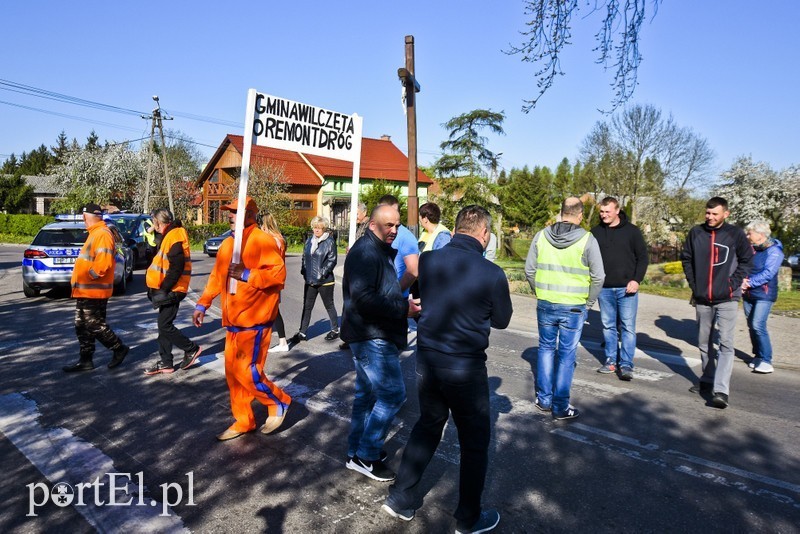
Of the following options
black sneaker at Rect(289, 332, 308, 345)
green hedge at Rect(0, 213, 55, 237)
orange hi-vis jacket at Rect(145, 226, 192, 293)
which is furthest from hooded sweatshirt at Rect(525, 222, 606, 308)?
green hedge at Rect(0, 213, 55, 237)

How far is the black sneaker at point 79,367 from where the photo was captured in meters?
6.55

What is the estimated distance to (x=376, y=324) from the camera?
379cm

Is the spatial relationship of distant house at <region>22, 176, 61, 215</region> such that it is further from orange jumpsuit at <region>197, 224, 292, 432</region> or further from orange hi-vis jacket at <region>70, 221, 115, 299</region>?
orange jumpsuit at <region>197, 224, 292, 432</region>

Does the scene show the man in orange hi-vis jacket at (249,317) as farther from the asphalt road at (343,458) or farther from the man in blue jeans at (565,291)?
the man in blue jeans at (565,291)

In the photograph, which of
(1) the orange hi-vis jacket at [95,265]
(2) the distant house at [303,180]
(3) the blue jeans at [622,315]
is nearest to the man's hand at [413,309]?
(3) the blue jeans at [622,315]

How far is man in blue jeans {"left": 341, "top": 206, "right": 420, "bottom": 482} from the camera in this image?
373 cm

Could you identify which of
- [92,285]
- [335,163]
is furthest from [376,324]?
[335,163]

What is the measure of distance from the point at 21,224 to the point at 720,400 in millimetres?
48663

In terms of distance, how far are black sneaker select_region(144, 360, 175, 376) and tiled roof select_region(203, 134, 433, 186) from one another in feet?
119

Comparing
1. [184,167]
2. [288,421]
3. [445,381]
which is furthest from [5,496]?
[184,167]

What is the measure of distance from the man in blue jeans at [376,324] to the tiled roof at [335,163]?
39.4 metres

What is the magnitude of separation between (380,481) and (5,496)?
2.36m

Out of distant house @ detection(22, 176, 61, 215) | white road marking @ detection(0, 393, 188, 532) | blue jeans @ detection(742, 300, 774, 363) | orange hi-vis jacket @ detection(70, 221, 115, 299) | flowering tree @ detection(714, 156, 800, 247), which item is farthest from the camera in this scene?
distant house @ detection(22, 176, 61, 215)

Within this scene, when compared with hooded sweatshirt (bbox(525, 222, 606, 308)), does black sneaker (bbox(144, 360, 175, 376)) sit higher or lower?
lower
